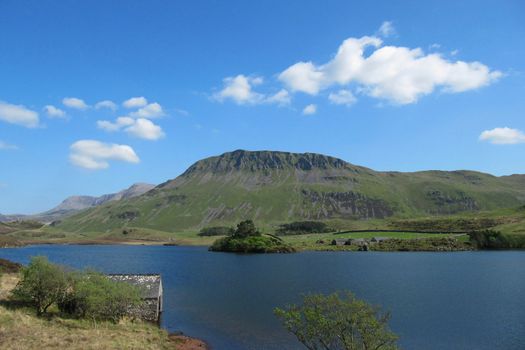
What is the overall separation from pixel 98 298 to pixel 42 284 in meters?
6.23

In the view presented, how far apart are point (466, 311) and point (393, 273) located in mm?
40940

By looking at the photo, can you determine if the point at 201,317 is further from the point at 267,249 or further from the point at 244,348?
the point at 267,249

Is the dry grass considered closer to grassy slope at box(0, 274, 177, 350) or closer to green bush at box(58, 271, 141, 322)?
grassy slope at box(0, 274, 177, 350)

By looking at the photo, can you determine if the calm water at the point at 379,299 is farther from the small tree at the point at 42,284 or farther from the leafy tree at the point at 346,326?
the small tree at the point at 42,284

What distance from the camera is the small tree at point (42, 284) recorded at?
44.9m

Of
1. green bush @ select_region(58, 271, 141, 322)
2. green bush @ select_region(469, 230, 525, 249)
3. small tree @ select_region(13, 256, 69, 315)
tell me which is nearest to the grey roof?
→ green bush @ select_region(58, 271, 141, 322)

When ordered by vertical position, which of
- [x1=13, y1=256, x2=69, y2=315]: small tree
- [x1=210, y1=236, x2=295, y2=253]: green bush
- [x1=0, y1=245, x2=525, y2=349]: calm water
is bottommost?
[x1=0, y1=245, x2=525, y2=349]: calm water

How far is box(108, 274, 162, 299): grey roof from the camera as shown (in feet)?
175

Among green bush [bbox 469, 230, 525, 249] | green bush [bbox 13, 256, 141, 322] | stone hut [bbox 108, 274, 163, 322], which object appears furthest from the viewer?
green bush [bbox 469, 230, 525, 249]

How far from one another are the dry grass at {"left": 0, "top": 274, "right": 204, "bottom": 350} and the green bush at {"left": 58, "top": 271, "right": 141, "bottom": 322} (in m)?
1.99

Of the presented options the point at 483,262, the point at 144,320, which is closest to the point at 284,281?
the point at 144,320

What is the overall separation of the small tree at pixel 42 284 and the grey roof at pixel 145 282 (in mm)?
8096

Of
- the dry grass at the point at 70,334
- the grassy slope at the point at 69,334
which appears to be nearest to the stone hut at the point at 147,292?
the dry grass at the point at 70,334

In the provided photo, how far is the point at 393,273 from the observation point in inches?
3937
